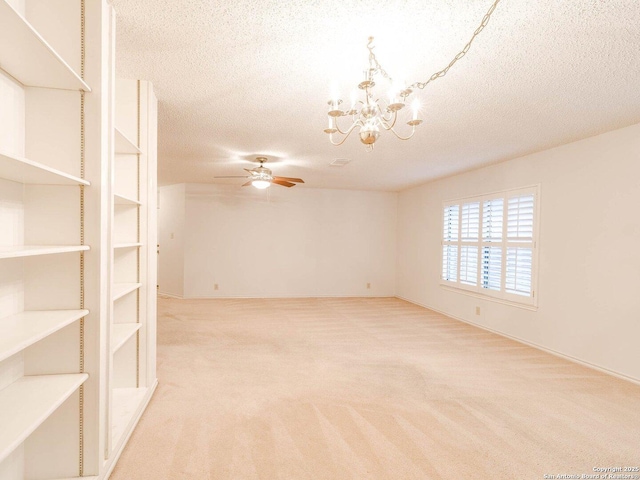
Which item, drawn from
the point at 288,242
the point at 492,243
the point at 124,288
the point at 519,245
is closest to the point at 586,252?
the point at 519,245

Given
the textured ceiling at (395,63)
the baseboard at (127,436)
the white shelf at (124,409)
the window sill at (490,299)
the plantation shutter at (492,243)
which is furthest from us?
the plantation shutter at (492,243)

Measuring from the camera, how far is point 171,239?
760 centimetres

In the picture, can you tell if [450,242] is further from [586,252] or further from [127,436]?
[127,436]

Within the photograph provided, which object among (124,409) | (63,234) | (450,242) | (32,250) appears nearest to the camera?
(32,250)

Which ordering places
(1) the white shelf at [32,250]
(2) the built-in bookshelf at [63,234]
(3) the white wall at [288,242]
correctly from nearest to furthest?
1. (1) the white shelf at [32,250]
2. (2) the built-in bookshelf at [63,234]
3. (3) the white wall at [288,242]

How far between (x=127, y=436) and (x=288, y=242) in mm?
5630

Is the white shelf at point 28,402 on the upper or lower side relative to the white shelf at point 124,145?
lower

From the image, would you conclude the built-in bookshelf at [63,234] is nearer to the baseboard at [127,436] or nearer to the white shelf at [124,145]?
the baseboard at [127,436]

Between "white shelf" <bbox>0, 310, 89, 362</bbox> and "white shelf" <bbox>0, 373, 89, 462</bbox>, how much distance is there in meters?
0.29

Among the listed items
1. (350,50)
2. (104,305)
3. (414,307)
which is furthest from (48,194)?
(414,307)

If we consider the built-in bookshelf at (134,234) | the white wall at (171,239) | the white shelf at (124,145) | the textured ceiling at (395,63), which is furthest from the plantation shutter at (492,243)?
the white wall at (171,239)

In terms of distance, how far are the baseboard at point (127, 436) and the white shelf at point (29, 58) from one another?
1.95m

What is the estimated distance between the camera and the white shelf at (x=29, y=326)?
1.17m

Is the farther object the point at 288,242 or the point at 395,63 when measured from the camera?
the point at 288,242
